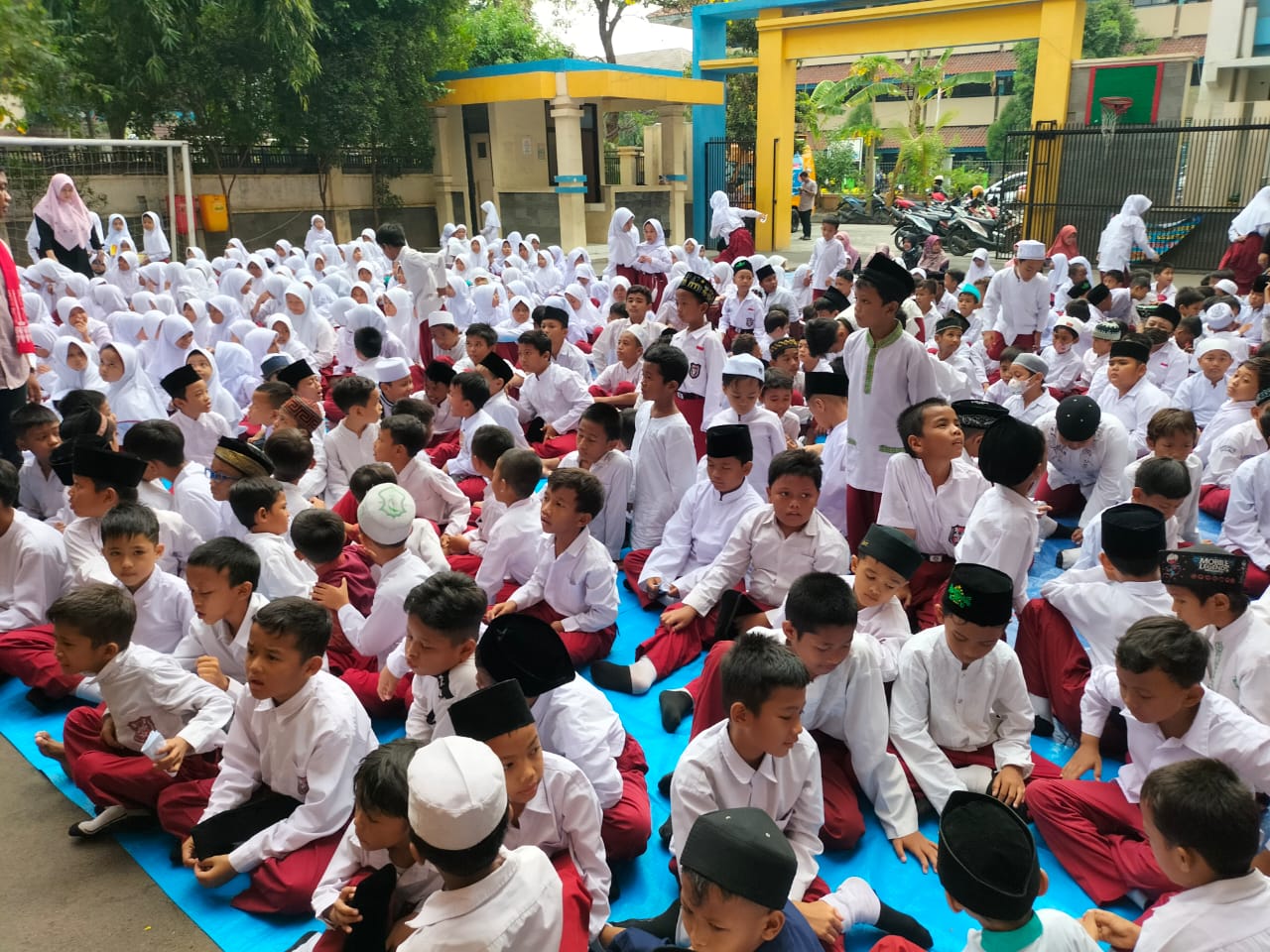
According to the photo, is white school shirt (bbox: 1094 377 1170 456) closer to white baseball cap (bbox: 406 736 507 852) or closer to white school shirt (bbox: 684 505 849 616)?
white school shirt (bbox: 684 505 849 616)

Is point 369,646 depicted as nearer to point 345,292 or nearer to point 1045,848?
point 1045,848

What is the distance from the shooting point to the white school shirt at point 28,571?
3.81 metres

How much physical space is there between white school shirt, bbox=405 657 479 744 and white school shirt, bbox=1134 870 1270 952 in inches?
69.2

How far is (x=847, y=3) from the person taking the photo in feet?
56.2

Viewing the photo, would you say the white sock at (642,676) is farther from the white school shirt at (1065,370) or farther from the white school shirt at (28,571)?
the white school shirt at (1065,370)

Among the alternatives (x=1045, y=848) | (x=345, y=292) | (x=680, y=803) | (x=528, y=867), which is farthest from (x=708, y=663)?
(x=345, y=292)

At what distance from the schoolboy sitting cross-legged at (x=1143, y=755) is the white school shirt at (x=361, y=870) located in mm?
1828

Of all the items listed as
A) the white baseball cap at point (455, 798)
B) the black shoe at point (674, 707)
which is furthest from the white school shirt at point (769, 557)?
the white baseball cap at point (455, 798)

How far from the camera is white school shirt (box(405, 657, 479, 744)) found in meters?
2.68

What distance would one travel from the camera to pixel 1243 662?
2.83 metres

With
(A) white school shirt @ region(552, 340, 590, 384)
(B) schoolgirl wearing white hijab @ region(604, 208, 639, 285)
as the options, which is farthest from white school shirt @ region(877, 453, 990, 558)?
(B) schoolgirl wearing white hijab @ region(604, 208, 639, 285)

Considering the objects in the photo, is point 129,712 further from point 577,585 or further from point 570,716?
point 577,585

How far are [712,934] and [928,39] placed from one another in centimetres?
1752

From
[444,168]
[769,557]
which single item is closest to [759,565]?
[769,557]
